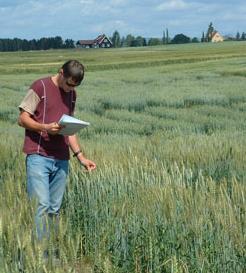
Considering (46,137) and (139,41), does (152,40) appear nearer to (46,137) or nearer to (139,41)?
(139,41)

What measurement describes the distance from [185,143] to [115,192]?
2919 mm

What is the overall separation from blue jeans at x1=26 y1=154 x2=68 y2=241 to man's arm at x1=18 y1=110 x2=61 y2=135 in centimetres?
26

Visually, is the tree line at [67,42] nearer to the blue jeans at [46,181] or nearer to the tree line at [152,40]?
the tree line at [152,40]

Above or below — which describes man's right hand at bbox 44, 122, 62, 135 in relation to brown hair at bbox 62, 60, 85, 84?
below

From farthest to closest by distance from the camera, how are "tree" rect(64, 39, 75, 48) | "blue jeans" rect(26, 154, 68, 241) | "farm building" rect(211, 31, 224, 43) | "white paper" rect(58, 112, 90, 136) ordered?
1. "farm building" rect(211, 31, 224, 43)
2. "tree" rect(64, 39, 75, 48)
3. "blue jeans" rect(26, 154, 68, 241)
4. "white paper" rect(58, 112, 90, 136)

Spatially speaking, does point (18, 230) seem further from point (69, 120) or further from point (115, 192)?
point (115, 192)

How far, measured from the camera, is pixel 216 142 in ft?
24.6

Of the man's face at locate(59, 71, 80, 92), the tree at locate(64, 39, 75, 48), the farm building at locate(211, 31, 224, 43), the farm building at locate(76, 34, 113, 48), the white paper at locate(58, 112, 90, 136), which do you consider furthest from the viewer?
the farm building at locate(211, 31, 224, 43)

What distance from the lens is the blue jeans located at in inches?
175

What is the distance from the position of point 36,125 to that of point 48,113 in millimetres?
212

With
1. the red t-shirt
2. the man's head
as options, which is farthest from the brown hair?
the red t-shirt

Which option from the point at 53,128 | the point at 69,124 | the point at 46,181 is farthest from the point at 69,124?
the point at 46,181

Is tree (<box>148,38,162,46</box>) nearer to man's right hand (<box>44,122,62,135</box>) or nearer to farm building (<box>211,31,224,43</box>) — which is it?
farm building (<box>211,31,224,43</box>)

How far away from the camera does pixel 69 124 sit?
4223mm
